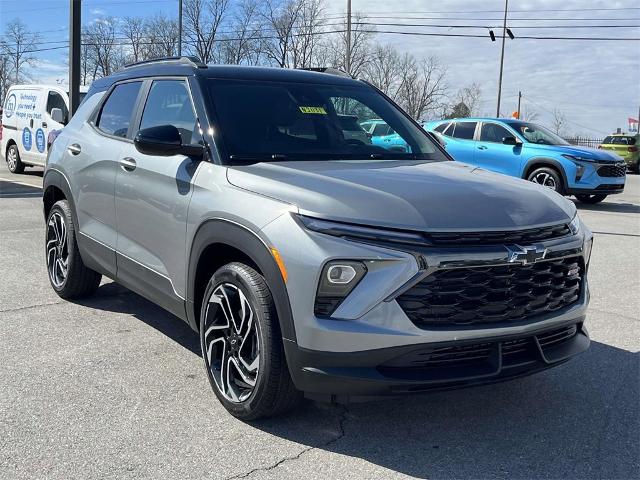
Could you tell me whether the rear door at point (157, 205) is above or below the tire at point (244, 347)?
above

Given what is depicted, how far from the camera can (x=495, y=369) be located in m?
2.99

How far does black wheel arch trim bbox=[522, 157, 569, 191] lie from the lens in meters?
13.3

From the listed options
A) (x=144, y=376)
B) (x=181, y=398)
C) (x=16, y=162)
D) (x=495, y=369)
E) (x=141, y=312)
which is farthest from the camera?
(x=16, y=162)

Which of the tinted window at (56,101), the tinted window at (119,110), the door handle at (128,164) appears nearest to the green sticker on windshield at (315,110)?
the door handle at (128,164)

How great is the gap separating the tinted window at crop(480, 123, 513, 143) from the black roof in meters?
10.0

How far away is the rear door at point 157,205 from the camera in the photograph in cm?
381

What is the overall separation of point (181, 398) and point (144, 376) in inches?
16.5

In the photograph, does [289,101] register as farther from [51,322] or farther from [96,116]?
[51,322]

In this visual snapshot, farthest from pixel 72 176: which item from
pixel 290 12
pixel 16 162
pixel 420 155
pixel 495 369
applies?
pixel 290 12

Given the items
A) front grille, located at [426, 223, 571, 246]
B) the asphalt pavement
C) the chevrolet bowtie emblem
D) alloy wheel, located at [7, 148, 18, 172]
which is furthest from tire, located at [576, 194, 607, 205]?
alloy wheel, located at [7, 148, 18, 172]

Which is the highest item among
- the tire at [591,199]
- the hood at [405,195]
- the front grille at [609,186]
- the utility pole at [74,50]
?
the utility pole at [74,50]

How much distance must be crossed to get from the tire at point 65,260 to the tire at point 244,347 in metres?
2.16

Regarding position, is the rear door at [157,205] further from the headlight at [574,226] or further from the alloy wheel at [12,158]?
the alloy wheel at [12,158]

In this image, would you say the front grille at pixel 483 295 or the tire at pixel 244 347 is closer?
the front grille at pixel 483 295
